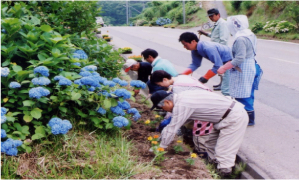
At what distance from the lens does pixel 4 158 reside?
2.76m

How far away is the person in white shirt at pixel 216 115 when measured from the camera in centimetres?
332

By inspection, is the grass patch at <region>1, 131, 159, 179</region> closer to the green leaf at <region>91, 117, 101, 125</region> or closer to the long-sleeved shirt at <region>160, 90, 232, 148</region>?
the green leaf at <region>91, 117, 101, 125</region>

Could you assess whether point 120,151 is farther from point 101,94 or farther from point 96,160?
point 101,94

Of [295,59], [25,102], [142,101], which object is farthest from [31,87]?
[295,59]

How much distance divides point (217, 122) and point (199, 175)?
2.30 feet

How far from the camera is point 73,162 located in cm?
294

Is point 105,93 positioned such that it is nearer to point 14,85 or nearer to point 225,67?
point 14,85

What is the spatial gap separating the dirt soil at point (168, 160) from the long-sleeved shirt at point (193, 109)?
20 cm

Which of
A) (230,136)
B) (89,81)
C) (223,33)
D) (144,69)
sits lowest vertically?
(230,136)

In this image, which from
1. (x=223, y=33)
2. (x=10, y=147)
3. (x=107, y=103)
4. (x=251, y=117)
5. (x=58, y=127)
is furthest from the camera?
(x=223, y=33)

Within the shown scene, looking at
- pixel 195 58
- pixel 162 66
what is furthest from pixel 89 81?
pixel 195 58

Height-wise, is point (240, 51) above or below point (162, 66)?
above

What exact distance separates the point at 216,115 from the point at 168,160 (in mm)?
709

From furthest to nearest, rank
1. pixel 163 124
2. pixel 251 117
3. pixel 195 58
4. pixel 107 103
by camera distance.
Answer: pixel 195 58, pixel 251 117, pixel 163 124, pixel 107 103
